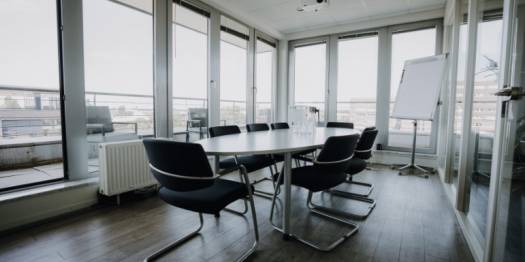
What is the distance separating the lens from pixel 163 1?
3.21 meters

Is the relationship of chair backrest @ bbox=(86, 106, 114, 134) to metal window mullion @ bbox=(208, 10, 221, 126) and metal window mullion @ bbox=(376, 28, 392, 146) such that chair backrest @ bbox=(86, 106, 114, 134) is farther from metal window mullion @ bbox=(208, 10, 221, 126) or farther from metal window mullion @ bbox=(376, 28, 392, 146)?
metal window mullion @ bbox=(376, 28, 392, 146)

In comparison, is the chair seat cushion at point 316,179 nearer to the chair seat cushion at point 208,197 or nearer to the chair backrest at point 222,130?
the chair seat cushion at point 208,197

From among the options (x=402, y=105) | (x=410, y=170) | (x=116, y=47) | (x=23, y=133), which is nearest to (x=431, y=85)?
(x=402, y=105)

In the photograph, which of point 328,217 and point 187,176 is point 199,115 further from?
point 187,176

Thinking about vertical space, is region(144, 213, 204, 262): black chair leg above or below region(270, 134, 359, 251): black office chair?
below

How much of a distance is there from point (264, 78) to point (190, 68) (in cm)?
213

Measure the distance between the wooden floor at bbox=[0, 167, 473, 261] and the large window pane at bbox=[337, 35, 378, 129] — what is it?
263 centimetres

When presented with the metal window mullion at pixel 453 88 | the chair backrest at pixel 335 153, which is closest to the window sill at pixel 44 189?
the chair backrest at pixel 335 153

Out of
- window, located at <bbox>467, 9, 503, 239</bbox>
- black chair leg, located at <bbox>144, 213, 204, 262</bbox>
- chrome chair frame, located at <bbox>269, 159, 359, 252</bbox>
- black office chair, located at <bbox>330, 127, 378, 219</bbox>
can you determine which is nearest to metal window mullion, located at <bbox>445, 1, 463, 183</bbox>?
window, located at <bbox>467, 9, 503, 239</bbox>

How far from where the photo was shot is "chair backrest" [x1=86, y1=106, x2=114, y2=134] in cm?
271

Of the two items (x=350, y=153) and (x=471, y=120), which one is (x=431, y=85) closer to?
(x=471, y=120)

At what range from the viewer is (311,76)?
566cm

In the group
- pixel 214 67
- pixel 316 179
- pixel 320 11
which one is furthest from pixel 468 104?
pixel 214 67

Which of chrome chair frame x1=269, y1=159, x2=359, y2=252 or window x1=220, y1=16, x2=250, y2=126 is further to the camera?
window x1=220, y1=16, x2=250, y2=126
